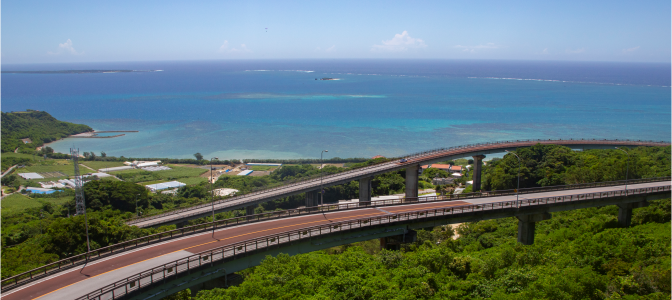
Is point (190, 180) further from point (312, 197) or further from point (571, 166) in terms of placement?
point (571, 166)

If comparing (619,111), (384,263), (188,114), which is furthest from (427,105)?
(384,263)

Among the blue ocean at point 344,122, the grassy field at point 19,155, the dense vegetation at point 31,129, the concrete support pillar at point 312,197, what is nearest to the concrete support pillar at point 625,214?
the concrete support pillar at point 312,197

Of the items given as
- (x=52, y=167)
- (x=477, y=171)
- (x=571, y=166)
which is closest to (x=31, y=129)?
(x=52, y=167)

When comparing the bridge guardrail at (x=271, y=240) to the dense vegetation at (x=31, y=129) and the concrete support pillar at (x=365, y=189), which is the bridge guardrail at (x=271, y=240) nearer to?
the concrete support pillar at (x=365, y=189)

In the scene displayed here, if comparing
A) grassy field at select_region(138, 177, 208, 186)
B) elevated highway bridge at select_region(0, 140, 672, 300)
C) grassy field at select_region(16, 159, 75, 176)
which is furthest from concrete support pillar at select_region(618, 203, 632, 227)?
grassy field at select_region(16, 159, 75, 176)

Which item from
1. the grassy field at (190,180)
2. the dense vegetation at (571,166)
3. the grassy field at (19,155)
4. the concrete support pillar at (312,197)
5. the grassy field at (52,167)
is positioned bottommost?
the grassy field at (190,180)

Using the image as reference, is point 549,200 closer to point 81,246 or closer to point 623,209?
point 623,209
